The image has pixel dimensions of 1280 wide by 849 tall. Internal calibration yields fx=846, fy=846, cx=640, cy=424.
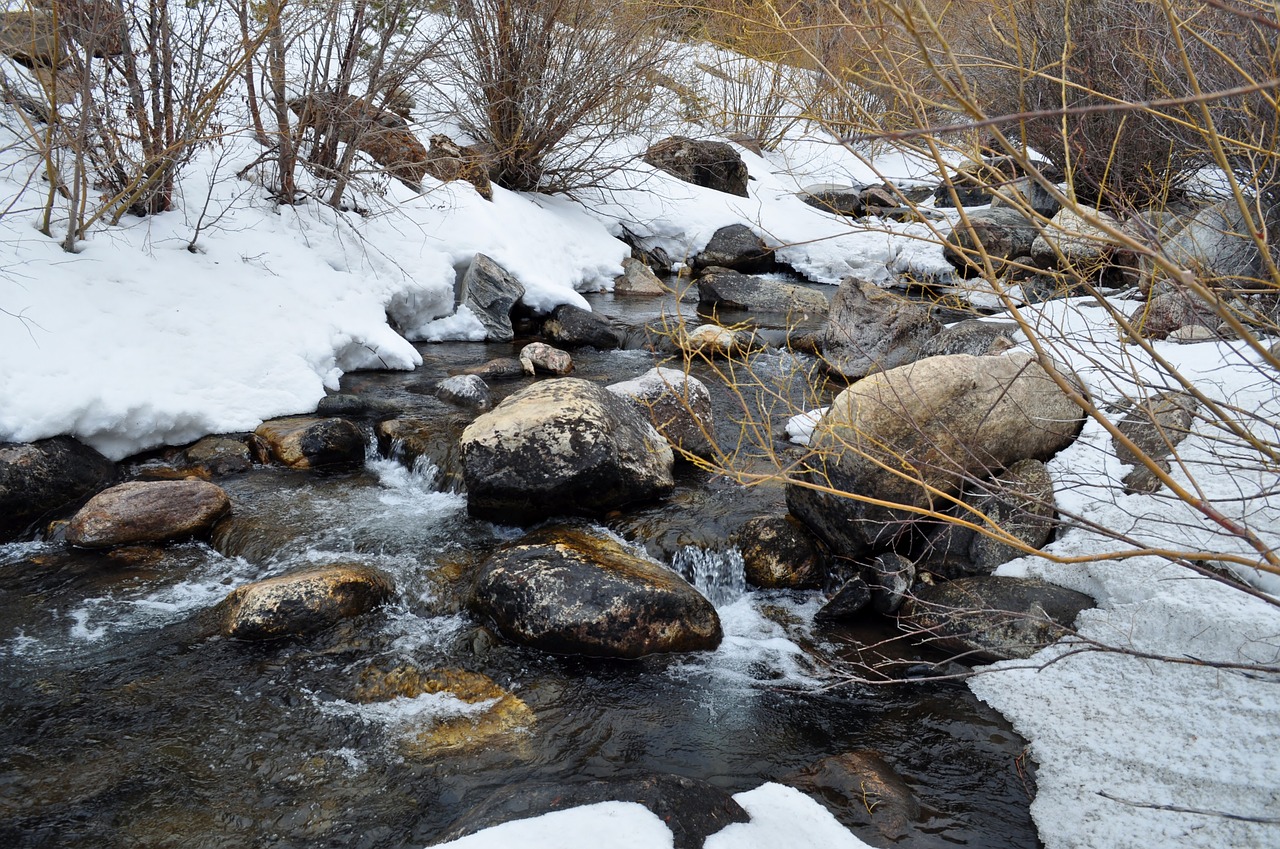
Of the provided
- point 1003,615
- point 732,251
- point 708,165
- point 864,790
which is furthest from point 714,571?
point 708,165

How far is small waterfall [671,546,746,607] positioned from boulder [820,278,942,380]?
346 centimetres

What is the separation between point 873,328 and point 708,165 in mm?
6945

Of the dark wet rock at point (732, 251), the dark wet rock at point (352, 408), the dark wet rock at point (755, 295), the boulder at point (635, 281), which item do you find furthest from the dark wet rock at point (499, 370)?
the dark wet rock at point (732, 251)

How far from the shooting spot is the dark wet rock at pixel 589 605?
164 inches

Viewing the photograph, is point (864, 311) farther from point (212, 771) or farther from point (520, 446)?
point (212, 771)

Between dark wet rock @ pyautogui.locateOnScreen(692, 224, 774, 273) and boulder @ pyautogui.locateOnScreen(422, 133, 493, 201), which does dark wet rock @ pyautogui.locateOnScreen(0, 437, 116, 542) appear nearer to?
boulder @ pyautogui.locateOnScreen(422, 133, 493, 201)

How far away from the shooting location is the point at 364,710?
3.69m

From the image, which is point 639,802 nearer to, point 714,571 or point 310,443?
point 714,571

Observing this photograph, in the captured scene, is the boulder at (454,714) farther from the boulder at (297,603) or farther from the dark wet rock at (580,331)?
the dark wet rock at (580,331)

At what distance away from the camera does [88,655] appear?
3906 millimetres

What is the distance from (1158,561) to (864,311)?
4439 mm

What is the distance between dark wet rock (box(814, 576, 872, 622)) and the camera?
4.68 meters

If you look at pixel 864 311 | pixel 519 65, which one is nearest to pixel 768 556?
pixel 864 311

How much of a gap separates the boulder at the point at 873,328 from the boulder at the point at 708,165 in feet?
19.2
